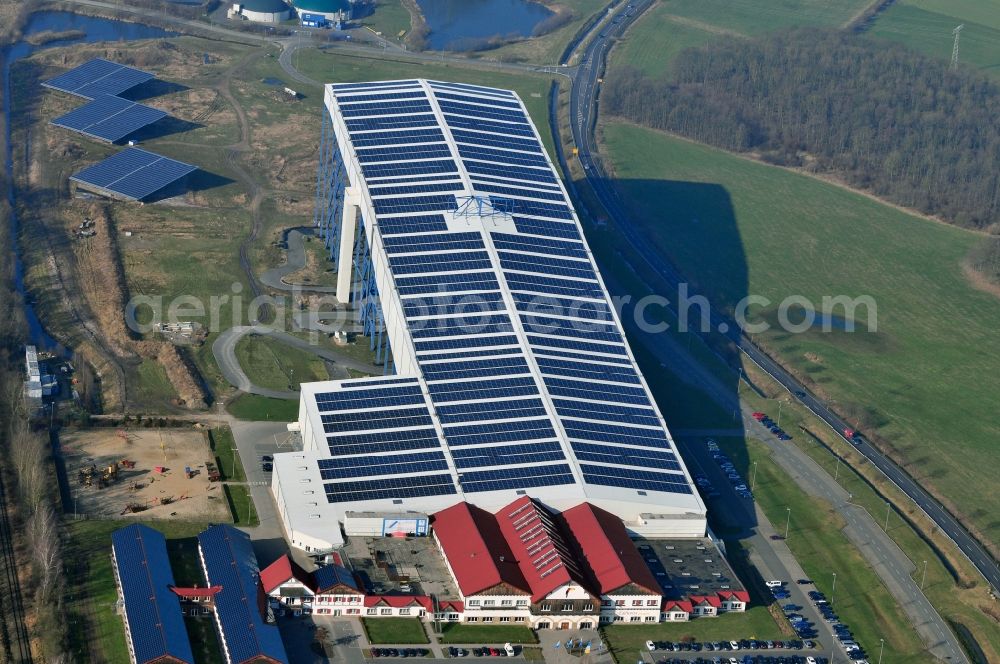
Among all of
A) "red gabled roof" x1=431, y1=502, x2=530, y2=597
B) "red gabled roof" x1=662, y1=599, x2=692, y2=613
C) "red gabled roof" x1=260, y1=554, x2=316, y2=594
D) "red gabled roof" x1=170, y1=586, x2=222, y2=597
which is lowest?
"red gabled roof" x1=170, y1=586, x2=222, y2=597

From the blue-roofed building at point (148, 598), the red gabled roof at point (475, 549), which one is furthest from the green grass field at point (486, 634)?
the blue-roofed building at point (148, 598)

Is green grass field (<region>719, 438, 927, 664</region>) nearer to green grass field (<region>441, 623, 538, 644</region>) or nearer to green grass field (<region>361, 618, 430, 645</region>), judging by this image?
green grass field (<region>441, 623, 538, 644</region>)

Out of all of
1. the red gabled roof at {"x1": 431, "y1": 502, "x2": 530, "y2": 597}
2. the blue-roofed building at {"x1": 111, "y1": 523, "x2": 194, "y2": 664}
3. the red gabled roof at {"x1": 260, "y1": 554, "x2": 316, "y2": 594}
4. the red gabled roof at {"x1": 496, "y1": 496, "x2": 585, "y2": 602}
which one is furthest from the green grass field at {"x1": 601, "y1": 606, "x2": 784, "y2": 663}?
the blue-roofed building at {"x1": 111, "y1": 523, "x2": 194, "y2": 664}

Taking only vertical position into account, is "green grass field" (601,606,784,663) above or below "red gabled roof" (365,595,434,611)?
below

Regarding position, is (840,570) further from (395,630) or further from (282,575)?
(282,575)

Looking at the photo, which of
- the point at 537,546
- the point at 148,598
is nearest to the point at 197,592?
the point at 148,598

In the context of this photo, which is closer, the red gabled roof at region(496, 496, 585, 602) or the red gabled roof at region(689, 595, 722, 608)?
the red gabled roof at region(496, 496, 585, 602)

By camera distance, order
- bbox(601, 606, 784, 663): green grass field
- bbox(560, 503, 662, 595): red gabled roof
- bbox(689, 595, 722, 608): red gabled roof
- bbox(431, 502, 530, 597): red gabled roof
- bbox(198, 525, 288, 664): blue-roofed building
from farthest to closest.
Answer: bbox(689, 595, 722, 608): red gabled roof
bbox(560, 503, 662, 595): red gabled roof
bbox(431, 502, 530, 597): red gabled roof
bbox(601, 606, 784, 663): green grass field
bbox(198, 525, 288, 664): blue-roofed building
